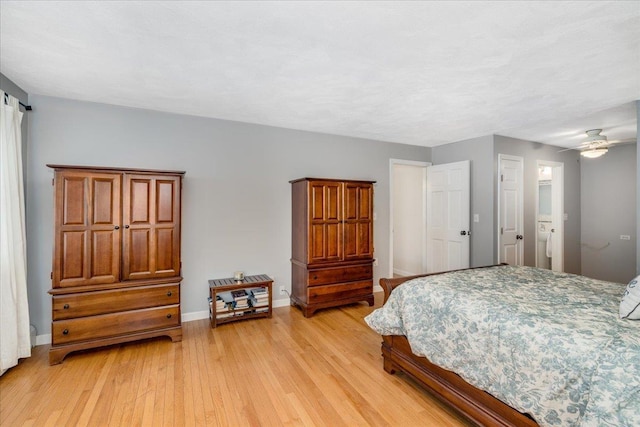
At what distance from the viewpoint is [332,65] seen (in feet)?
7.23

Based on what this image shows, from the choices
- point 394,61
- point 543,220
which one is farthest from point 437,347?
point 543,220

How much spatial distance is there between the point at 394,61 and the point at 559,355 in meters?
2.04

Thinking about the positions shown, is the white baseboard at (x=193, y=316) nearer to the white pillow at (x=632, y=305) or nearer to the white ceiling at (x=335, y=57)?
the white ceiling at (x=335, y=57)

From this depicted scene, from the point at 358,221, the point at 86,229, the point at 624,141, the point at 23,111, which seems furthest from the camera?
the point at 624,141

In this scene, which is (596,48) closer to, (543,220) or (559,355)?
(559,355)

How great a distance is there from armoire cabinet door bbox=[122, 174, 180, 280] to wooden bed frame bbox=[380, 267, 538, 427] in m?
2.08

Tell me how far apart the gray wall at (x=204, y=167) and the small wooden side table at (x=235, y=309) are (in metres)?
0.23

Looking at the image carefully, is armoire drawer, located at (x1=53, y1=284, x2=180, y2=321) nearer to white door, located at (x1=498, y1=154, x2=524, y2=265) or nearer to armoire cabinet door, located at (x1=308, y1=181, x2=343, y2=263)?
armoire cabinet door, located at (x1=308, y1=181, x2=343, y2=263)

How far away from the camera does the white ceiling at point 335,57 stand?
1619mm

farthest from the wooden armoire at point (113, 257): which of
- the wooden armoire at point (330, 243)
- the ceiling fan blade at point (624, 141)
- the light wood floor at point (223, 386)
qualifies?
the ceiling fan blade at point (624, 141)

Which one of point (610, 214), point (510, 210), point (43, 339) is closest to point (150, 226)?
point (43, 339)

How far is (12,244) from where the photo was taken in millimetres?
2354

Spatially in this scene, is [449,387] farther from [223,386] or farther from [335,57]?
[335,57]

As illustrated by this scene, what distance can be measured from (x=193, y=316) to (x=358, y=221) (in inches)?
92.8
